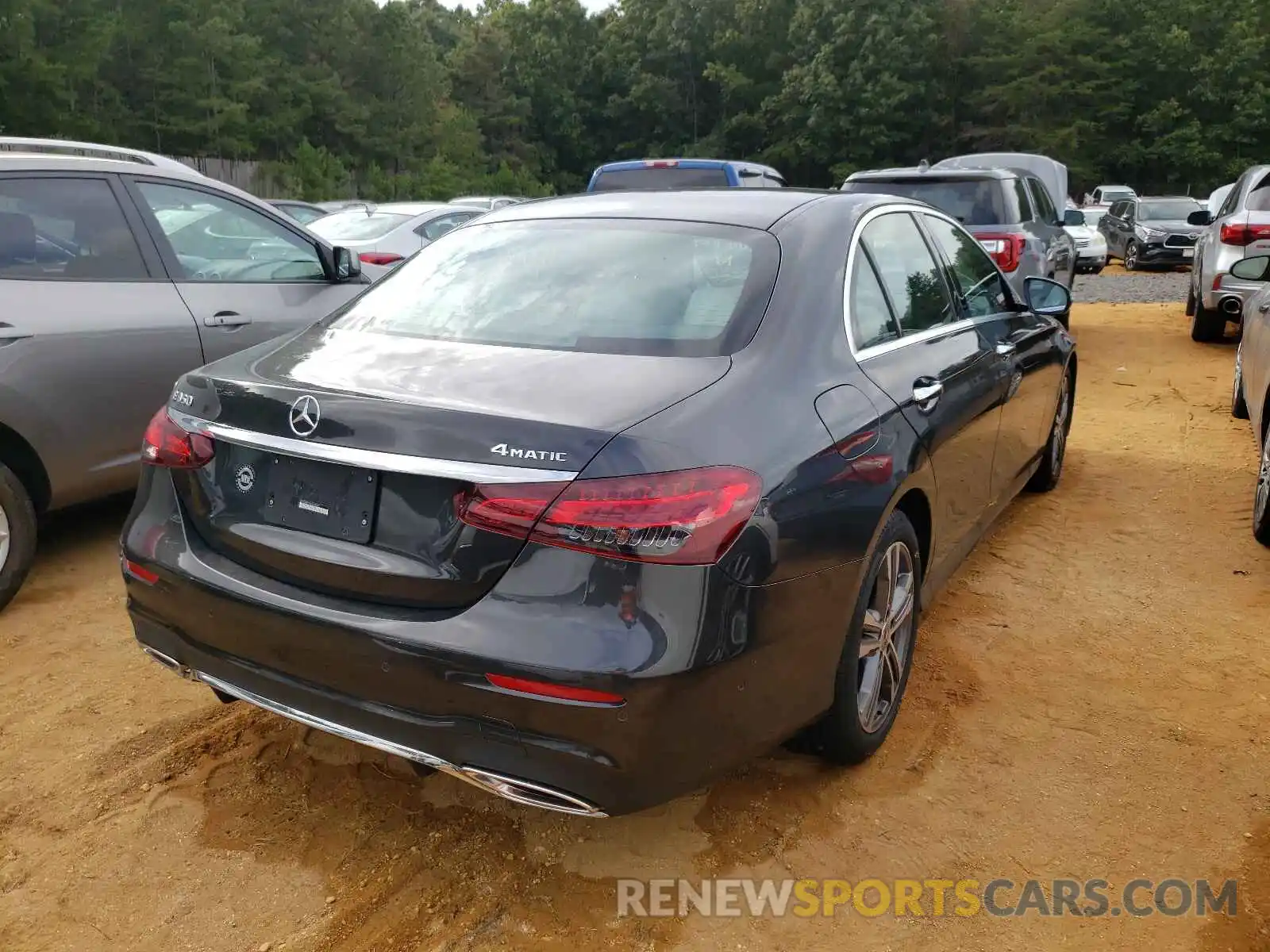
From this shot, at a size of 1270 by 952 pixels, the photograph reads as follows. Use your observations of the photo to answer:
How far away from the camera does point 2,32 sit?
78.9 feet

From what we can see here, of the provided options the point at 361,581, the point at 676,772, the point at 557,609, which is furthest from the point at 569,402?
the point at 676,772

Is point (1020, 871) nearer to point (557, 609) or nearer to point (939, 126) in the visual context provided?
point (557, 609)

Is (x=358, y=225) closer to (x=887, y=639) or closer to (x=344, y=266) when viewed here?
(x=344, y=266)

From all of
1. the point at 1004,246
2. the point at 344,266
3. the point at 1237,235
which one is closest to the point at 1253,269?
the point at 1004,246

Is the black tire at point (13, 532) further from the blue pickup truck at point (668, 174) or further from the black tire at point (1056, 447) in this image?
the blue pickup truck at point (668, 174)

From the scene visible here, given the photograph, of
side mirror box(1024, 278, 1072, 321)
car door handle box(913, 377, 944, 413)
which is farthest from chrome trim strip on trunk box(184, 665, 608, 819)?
side mirror box(1024, 278, 1072, 321)

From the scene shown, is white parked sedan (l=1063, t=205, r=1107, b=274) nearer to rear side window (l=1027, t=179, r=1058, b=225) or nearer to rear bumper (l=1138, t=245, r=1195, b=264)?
rear bumper (l=1138, t=245, r=1195, b=264)

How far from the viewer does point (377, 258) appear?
8.95 meters

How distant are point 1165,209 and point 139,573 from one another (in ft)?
75.6

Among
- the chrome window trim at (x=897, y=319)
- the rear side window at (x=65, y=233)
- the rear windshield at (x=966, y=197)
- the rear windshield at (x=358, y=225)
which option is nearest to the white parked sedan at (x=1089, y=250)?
the rear windshield at (x=966, y=197)

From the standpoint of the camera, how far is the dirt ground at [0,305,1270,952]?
2.41 metres

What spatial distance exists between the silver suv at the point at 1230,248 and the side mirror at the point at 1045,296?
487 centimetres

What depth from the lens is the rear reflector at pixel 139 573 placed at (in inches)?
105

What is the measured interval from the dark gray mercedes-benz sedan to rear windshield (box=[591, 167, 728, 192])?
6.74 m
